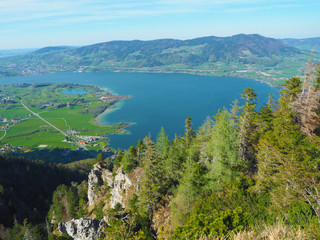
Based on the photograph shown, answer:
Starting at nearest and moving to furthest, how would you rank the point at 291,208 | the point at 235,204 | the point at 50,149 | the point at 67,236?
the point at 291,208, the point at 235,204, the point at 67,236, the point at 50,149

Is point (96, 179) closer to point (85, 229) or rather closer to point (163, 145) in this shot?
point (85, 229)

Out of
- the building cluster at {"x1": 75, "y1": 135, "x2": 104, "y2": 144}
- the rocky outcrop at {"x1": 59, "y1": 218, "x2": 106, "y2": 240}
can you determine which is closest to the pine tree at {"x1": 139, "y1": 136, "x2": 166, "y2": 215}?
the rocky outcrop at {"x1": 59, "y1": 218, "x2": 106, "y2": 240}

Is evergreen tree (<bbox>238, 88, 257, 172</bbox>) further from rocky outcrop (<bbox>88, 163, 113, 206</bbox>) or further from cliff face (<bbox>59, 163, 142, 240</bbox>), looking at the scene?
rocky outcrop (<bbox>88, 163, 113, 206</bbox>)

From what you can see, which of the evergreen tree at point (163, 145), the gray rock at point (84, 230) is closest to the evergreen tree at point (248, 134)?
the evergreen tree at point (163, 145)

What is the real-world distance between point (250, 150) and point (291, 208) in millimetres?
13933

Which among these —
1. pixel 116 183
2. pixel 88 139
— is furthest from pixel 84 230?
pixel 88 139

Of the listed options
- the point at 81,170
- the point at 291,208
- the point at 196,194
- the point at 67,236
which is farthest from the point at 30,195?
the point at 291,208

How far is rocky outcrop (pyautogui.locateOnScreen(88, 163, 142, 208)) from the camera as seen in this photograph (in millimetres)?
48688

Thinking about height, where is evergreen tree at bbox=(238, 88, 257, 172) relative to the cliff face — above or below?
above

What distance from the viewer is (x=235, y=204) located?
914 inches

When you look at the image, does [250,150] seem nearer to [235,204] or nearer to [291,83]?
[235,204]

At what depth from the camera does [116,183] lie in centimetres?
5441

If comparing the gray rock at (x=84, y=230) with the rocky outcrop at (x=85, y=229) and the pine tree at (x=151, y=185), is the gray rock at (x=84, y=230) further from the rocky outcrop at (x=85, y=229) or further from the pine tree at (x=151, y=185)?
the pine tree at (x=151, y=185)

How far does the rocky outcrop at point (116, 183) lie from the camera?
48688mm
